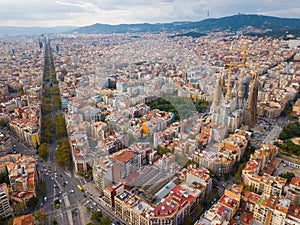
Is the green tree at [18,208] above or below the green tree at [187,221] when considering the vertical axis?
above

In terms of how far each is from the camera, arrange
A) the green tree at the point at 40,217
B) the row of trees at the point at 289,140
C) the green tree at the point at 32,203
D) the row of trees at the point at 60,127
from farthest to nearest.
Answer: the row of trees at the point at 60,127
the row of trees at the point at 289,140
the green tree at the point at 32,203
the green tree at the point at 40,217

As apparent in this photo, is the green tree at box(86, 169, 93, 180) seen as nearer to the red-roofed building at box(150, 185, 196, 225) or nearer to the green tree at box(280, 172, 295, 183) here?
the red-roofed building at box(150, 185, 196, 225)

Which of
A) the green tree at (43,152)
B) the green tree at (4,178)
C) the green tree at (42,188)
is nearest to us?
the green tree at (42,188)

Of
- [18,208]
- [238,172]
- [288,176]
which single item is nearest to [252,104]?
A: [288,176]

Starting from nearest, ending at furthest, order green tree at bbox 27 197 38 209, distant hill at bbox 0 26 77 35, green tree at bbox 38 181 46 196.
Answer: green tree at bbox 27 197 38 209 → green tree at bbox 38 181 46 196 → distant hill at bbox 0 26 77 35

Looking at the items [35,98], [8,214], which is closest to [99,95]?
[35,98]

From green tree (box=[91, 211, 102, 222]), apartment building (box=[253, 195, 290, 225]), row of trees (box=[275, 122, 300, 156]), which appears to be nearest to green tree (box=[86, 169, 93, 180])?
green tree (box=[91, 211, 102, 222])

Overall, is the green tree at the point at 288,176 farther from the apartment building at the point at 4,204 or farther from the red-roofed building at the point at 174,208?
the apartment building at the point at 4,204

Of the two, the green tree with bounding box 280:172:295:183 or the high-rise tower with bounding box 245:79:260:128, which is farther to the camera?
the high-rise tower with bounding box 245:79:260:128

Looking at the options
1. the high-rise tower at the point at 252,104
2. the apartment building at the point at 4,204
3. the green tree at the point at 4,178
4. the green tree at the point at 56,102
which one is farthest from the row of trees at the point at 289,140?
the green tree at the point at 56,102

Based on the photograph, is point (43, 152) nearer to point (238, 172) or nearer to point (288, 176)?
point (238, 172)

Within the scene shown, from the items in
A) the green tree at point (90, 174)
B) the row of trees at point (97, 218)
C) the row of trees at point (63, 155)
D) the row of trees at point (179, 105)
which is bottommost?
the row of trees at point (97, 218)
